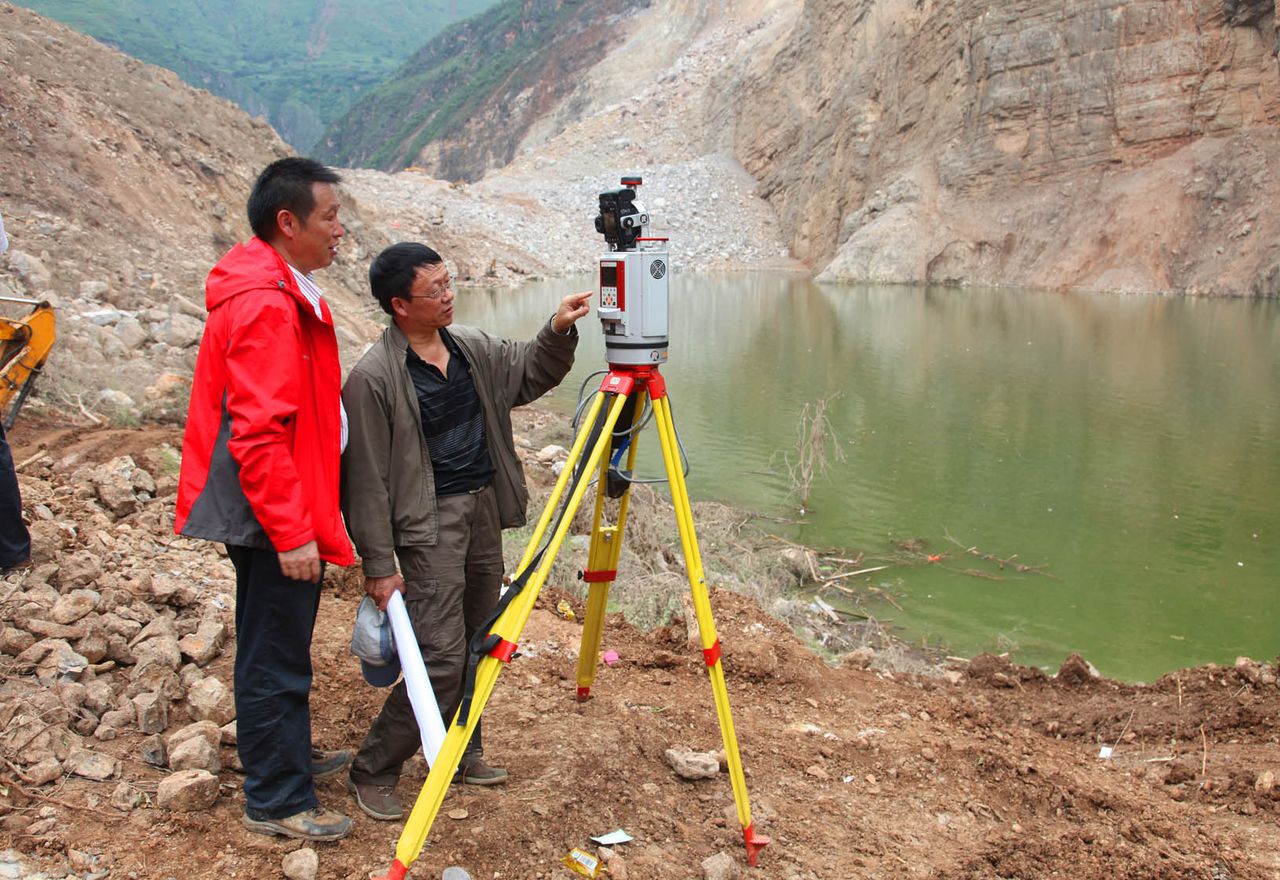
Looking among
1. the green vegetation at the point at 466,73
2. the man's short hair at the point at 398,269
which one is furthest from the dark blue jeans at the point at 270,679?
the green vegetation at the point at 466,73

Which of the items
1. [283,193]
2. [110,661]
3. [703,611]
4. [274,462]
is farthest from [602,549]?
[110,661]

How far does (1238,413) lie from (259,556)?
42.4 feet

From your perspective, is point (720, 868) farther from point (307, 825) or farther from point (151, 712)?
point (151, 712)

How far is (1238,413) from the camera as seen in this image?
40.1 ft

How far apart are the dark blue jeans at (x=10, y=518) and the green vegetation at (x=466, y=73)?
227 ft

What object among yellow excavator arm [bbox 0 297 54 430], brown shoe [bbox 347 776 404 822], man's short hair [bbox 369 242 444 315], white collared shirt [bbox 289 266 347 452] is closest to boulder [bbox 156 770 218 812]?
brown shoe [bbox 347 776 404 822]

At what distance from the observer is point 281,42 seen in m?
131

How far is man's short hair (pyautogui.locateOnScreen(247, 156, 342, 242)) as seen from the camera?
2.30m

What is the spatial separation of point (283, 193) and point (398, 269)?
0.33 meters

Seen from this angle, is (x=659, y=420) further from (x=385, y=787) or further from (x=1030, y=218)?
(x=1030, y=218)

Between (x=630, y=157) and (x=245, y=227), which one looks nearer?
(x=245, y=227)

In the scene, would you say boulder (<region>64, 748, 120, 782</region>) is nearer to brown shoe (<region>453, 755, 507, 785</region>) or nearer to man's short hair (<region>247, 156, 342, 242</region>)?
brown shoe (<region>453, 755, 507, 785</region>)

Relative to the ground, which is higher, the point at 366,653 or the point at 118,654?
the point at 366,653

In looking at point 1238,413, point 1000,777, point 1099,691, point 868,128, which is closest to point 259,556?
point 1000,777
